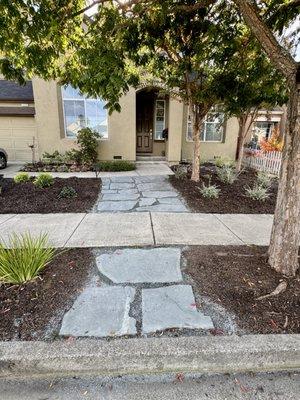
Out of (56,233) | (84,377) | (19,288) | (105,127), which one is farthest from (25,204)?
(105,127)

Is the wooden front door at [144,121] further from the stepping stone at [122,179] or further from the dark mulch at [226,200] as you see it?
the dark mulch at [226,200]

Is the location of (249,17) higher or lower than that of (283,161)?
higher

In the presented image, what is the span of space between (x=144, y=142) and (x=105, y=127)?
8.04 ft

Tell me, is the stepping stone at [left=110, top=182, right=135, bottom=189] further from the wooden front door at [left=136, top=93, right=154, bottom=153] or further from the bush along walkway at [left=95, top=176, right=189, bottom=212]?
the wooden front door at [left=136, top=93, right=154, bottom=153]

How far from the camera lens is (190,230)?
445cm

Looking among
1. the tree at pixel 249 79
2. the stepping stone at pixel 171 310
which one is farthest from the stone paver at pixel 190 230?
the tree at pixel 249 79

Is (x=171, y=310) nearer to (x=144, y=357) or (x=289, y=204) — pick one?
(x=144, y=357)

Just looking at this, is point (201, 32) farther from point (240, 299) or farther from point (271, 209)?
point (240, 299)

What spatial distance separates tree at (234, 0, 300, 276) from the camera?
8.65ft

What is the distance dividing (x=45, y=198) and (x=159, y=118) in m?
8.33

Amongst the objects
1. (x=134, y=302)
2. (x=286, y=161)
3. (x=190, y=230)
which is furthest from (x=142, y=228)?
(x=286, y=161)

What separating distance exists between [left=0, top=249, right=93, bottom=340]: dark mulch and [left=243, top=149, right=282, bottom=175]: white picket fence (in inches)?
359

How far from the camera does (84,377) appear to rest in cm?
194

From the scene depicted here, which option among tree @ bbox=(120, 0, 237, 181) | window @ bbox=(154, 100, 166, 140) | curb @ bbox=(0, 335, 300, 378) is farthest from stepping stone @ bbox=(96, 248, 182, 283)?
window @ bbox=(154, 100, 166, 140)
